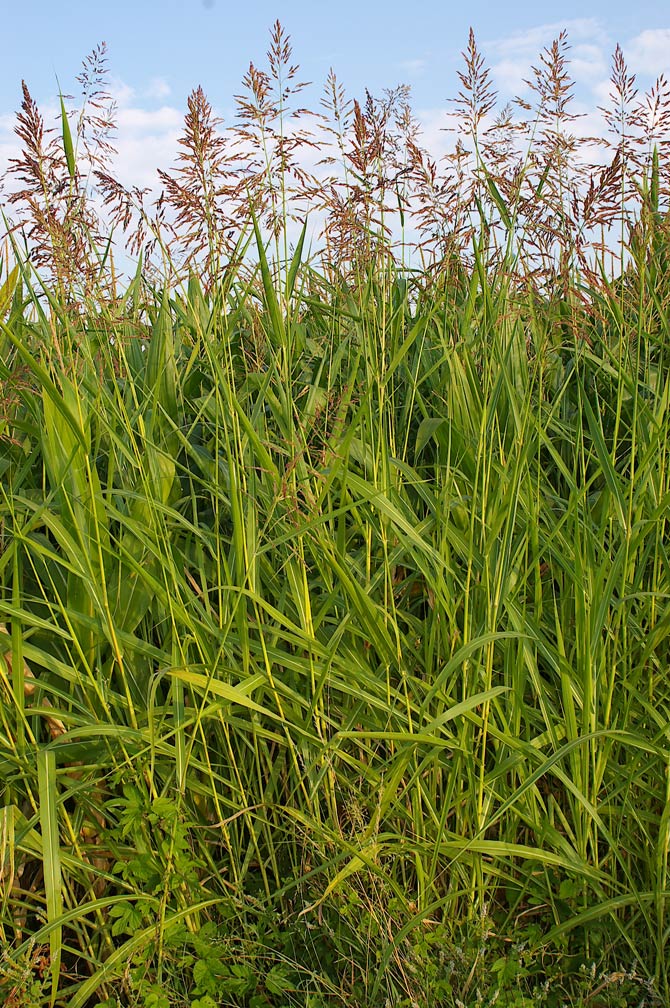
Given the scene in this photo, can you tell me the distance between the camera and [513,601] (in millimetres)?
2145

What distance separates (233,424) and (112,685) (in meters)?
0.75

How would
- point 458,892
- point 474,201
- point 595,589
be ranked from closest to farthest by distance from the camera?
point 458,892 → point 595,589 → point 474,201

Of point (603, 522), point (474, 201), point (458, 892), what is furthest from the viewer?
point (474, 201)

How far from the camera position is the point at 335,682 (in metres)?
2.00

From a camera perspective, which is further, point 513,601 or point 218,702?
point 513,601

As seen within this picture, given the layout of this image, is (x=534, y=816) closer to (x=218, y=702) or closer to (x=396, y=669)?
(x=396, y=669)

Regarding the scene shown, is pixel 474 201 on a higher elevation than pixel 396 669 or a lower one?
higher

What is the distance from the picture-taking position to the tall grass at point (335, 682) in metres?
1.91

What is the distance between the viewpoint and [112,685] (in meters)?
2.26

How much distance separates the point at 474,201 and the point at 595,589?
106cm

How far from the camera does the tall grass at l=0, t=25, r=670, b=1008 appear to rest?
6.28 ft

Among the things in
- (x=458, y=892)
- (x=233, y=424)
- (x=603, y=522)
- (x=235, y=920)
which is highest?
(x=233, y=424)

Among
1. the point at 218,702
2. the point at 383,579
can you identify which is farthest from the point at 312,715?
the point at 383,579

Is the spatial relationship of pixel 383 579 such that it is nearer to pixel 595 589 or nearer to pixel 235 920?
pixel 595 589
